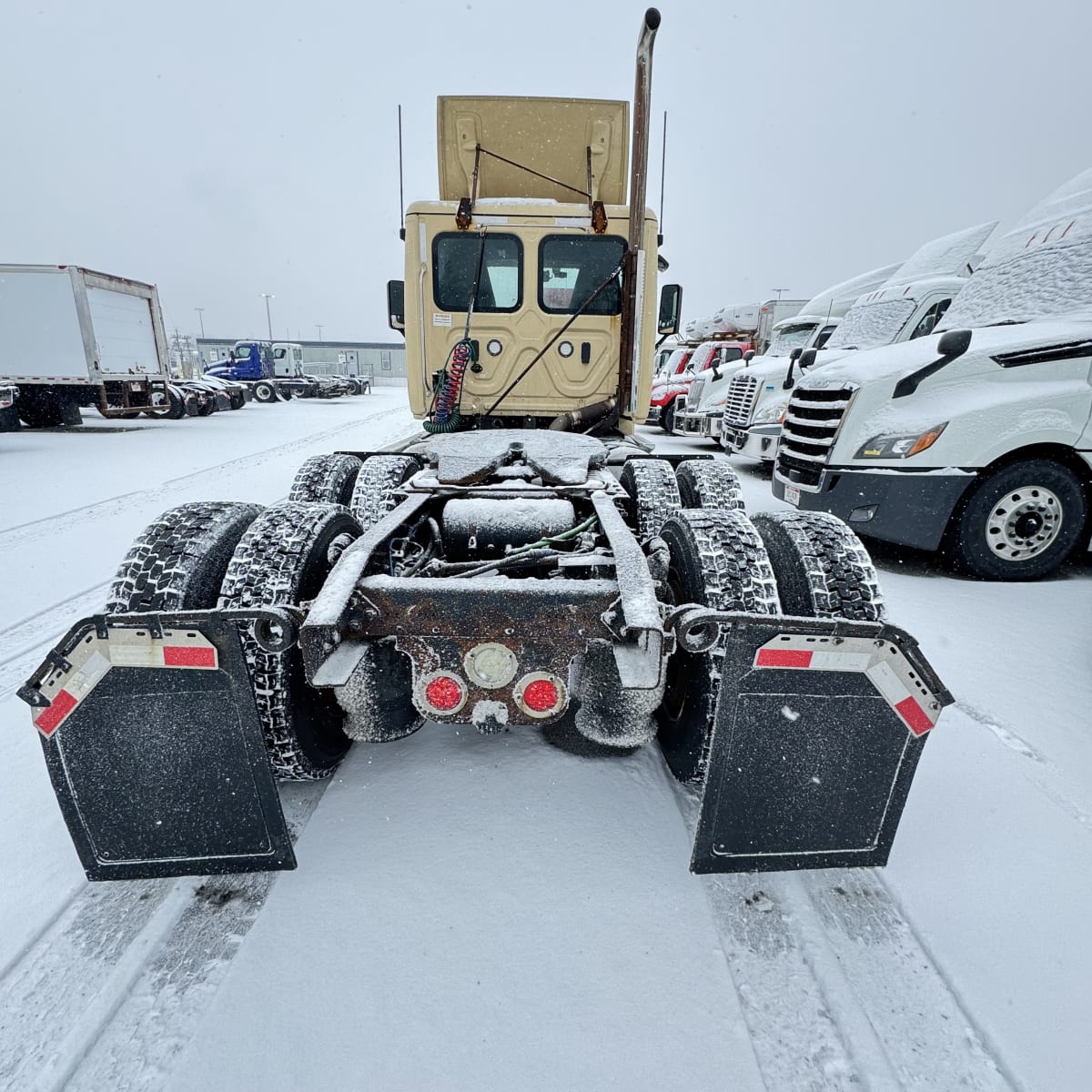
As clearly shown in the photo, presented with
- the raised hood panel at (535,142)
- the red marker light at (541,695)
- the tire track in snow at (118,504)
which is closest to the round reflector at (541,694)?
the red marker light at (541,695)

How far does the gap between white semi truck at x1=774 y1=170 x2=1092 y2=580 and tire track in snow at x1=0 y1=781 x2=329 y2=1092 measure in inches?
181

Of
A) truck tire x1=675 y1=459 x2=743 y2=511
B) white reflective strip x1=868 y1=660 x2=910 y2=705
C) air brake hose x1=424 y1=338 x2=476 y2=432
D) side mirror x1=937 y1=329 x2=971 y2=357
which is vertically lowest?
white reflective strip x1=868 y1=660 x2=910 y2=705

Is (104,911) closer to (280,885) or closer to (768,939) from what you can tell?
(280,885)

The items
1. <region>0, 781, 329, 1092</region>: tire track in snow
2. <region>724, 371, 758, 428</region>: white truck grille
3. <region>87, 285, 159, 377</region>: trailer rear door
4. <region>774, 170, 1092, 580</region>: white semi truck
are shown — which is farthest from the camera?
<region>87, 285, 159, 377</region>: trailer rear door

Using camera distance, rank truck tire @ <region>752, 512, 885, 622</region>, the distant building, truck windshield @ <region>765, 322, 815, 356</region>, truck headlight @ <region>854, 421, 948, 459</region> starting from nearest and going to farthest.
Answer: truck tire @ <region>752, 512, 885, 622</region>, truck headlight @ <region>854, 421, 948, 459</region>, truck windshield @ <region>765, 322, 815, 356</region>, the distant building

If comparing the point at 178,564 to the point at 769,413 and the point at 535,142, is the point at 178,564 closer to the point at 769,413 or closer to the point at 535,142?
the point at 535,142

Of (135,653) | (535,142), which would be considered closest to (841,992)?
(135,653)

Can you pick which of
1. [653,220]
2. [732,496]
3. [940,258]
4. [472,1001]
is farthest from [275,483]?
[940,258]

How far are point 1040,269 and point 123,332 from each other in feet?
56.0

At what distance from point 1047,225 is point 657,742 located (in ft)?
19.6

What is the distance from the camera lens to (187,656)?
154cm

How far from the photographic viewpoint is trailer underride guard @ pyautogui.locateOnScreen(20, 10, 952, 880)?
5.09ft

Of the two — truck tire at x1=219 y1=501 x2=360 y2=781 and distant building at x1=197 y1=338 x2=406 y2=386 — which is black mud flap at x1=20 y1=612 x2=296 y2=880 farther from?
distant building at x1=197 y1=338 x2=406 y2=386

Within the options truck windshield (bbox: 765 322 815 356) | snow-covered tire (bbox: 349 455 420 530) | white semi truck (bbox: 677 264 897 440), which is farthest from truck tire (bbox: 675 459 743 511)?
truck windshield (bbox: 765 322 815 356)
